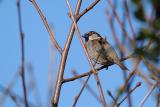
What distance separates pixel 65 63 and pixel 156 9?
175cm

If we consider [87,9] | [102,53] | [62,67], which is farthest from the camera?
[102,53]

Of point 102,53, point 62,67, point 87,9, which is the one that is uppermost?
point 87,9

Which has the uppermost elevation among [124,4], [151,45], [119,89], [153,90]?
[124,4]

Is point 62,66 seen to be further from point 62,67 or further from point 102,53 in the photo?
point 102,53

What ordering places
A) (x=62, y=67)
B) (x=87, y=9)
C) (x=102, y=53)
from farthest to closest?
(x=102, y=53)
(x=87, y=9)
(x=62, y=67)

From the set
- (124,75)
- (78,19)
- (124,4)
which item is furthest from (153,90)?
(78,19)

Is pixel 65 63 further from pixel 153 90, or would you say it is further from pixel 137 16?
pixel 137 16

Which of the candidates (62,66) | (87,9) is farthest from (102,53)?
(62,66)

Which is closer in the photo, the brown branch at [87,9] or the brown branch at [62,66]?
the brown branch at [62,66]

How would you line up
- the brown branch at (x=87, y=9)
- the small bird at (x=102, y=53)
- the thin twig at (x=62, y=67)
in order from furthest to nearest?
1. the small bird at (x=102, y=53)
2. the brown branch at (x=87, y=9)
3. the thin twig at (x=62, y=67)

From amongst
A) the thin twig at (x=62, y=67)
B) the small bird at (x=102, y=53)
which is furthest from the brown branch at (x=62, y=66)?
the small bird at (x=102, y=53)

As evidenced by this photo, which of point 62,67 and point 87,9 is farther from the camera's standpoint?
point 87,9

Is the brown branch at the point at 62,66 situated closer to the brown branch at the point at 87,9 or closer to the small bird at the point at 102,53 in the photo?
the brown branch at the point at 87,9

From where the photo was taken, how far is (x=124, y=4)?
147 centimetres
